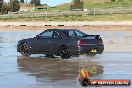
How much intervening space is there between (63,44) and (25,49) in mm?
2648

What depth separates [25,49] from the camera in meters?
25.7

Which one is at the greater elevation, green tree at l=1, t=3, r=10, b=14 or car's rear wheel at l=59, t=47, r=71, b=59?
car's rear wheel at l=59, t=47, r=71, b=59

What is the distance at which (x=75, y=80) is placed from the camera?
15.9 m

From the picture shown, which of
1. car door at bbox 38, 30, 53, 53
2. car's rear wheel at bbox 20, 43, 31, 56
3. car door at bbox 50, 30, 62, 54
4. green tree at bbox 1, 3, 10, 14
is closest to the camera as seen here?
car door at bbox 50, 30, 62, 54

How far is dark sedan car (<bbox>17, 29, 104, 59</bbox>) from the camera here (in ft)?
76.4

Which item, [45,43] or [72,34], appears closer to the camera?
[72,34]

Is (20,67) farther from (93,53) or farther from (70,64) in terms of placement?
(93,53)

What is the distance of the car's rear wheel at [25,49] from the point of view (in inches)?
1006

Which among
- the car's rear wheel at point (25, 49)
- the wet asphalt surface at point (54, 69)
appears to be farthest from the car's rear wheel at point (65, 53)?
the car's rear wheel at point (25, 49)

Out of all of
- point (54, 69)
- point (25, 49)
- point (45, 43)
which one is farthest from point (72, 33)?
point (54, 69)

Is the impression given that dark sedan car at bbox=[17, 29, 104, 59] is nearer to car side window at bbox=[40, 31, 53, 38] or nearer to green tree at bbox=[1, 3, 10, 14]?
car side window at bbox=[40, 31, 53, 38]

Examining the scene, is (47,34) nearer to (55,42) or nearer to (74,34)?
(55,42)

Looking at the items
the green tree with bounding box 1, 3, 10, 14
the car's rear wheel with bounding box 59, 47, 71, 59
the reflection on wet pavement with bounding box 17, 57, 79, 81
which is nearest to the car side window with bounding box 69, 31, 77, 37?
the car's rear wheel with bounding box 59, 47, 71, 59

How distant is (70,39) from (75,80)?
7914 millimetres
